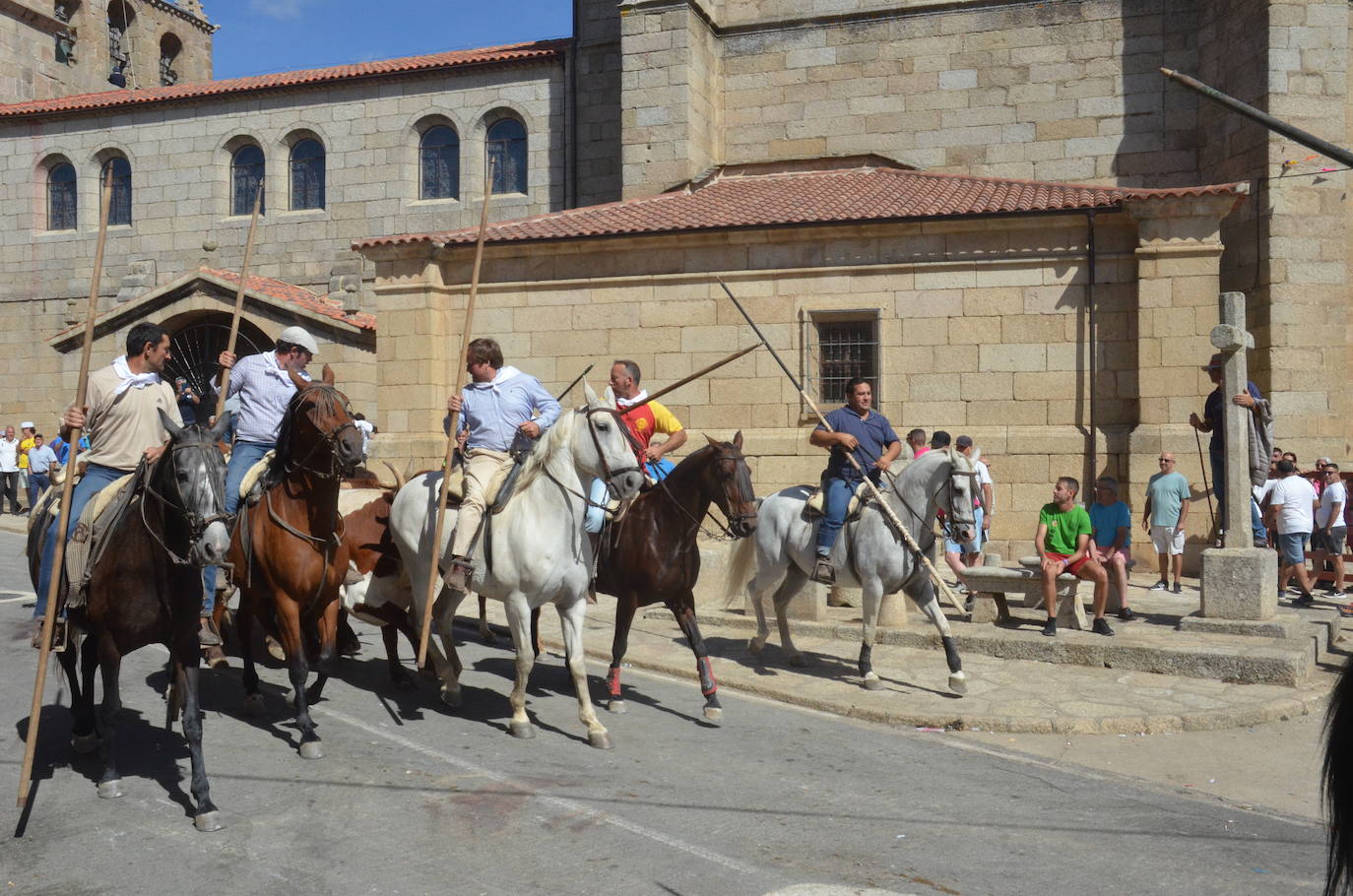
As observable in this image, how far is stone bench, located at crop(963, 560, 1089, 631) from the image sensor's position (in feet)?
36.1

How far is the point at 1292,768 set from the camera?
24.0 feet

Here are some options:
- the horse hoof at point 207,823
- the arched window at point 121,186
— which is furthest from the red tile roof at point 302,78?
the horse hoof at point 207,823

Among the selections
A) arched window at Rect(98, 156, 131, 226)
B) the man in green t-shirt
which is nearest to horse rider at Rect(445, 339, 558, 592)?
the man in green t-shirt

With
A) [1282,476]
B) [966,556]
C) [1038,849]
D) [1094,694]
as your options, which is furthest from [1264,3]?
[1038,849]

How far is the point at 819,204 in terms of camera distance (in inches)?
722

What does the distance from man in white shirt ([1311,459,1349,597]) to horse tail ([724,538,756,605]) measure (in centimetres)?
792

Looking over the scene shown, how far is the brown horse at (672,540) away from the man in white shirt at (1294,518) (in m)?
8.01

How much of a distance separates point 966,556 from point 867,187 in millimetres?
8043

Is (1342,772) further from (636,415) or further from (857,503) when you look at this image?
(636,415)

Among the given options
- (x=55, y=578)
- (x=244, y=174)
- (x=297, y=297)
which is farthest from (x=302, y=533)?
(x=244, y=174)

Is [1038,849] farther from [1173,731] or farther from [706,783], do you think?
[1173,731]

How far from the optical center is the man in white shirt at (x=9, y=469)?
2280 centimetres

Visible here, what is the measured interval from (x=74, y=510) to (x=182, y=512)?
124 cm

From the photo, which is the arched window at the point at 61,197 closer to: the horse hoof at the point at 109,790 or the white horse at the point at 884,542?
the white horse at the point at 884,542
